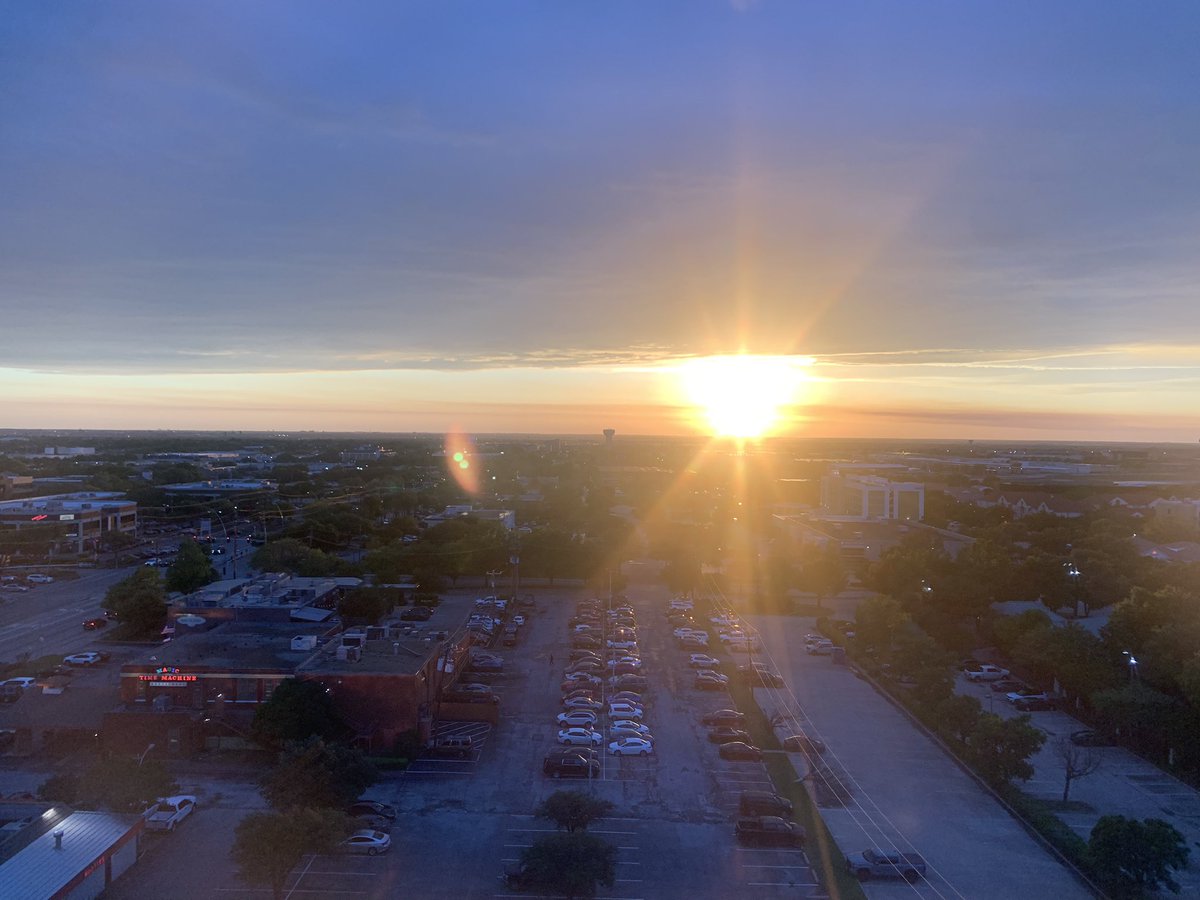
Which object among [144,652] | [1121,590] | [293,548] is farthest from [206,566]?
[1121,590]

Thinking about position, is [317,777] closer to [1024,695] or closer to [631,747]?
[631,747]

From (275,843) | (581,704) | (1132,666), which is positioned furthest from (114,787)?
(1132,666)

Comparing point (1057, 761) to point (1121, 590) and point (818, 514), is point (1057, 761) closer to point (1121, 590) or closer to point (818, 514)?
point (1121, 590)

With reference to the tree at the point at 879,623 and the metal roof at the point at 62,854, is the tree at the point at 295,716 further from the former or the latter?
the tree at the point at 879,623

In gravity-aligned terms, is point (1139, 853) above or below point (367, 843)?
above

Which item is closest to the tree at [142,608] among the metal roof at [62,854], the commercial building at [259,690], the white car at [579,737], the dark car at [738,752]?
the commercial building at [259,690]

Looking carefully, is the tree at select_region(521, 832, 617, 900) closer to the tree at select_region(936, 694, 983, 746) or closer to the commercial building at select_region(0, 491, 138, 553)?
the tree at select_region(936, 694, 983, 746)

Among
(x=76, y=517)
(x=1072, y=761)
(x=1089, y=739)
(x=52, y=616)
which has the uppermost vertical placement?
(x=76, y=517)
